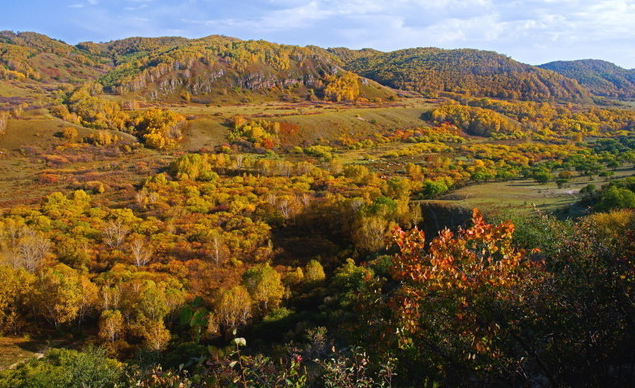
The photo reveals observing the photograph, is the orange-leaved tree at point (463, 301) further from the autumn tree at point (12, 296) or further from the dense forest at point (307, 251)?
the autumn tree at point (12, 296)

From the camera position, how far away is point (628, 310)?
592 cm

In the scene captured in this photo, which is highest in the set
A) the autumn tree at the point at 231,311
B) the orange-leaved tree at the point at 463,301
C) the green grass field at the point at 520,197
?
the orange-leaved tree at the point at 463,301

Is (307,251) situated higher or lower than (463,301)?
lower

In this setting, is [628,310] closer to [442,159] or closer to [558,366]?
[558,366]

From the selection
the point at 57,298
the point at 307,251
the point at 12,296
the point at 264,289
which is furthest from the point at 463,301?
the point at 307,251

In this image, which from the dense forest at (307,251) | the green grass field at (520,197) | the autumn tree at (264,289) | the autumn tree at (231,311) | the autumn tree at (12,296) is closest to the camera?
the dense forest at (307,251)

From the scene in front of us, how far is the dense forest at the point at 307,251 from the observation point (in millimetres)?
6473

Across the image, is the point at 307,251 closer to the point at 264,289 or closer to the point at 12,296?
the point at 264,289

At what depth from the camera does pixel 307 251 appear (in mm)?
42875

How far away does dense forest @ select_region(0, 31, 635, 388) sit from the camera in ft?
21.2

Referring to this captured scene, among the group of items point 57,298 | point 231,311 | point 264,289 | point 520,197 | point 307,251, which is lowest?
point 307,251

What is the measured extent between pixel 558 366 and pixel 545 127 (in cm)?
16891

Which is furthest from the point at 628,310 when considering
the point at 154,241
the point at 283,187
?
the point at 283,187

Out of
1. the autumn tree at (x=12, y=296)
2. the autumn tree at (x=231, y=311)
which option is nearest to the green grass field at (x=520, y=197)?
the autumn tree at (x=231, y=311)
